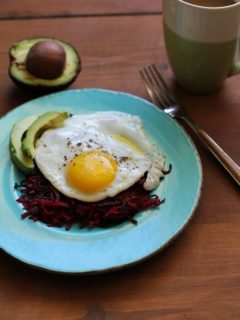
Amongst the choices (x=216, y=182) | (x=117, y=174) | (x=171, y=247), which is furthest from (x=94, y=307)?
(x=216, y=182)

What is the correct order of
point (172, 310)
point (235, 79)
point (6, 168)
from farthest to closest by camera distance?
1. point (235, 79)
2. point (6, 168)
3. point (172, 310)

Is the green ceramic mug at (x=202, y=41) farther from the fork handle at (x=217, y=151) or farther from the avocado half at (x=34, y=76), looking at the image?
the avocado half at (x=34, y=76)

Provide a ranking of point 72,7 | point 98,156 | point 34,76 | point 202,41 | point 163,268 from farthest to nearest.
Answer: point 72,7, point 34,76, point 202,41, point 98,156, point 163,268

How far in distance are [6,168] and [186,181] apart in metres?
0.44

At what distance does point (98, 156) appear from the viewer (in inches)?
45.4

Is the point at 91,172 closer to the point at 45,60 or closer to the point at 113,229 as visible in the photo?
the point at 113,229

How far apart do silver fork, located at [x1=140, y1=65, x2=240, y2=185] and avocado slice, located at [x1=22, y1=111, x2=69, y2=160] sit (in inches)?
11.6

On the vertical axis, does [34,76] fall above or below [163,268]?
above

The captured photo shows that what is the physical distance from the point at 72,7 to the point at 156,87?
1.88 ft

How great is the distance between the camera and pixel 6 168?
3.83 ft

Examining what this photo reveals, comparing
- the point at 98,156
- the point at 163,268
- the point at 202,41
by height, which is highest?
the point at 202,41

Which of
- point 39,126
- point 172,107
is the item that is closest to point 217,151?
point 172,107

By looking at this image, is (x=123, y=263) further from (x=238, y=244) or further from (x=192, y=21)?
(x=192, y=21)

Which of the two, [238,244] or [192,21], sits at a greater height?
[192,21]
